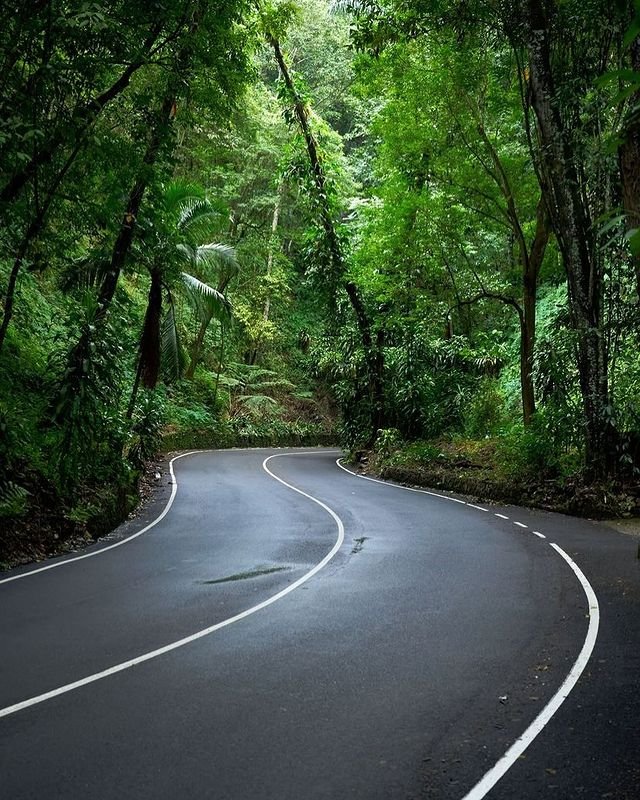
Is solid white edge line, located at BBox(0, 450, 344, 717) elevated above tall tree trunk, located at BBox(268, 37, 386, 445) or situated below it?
below

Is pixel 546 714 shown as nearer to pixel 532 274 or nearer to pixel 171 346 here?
pixel 532 274

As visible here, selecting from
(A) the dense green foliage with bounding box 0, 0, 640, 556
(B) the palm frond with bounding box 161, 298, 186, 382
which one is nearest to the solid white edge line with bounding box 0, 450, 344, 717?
(A) the dense green foliage with bounding box 0, 0, 640, 556

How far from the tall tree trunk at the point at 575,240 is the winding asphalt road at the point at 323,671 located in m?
3.92

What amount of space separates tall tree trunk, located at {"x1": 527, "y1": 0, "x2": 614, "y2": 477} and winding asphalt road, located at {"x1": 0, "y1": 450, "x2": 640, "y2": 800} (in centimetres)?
392

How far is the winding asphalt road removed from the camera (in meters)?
4.44

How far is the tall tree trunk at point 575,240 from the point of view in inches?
576

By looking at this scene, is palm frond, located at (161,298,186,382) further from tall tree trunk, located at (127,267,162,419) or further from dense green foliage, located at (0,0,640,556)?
tall tree trunk, located at (127,267,162,419)

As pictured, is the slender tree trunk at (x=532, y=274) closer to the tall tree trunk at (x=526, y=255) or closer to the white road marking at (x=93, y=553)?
the tall tree trunk at (x=526, y=255)

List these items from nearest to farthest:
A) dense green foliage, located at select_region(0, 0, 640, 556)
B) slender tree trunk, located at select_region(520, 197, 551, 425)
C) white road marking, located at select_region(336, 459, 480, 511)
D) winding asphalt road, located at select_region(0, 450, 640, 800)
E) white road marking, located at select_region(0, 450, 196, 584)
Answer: winding asphalt road, located at select_region(0, 450, 640, 800) → white road marking, located at select_region(0, 450, 196, 584) → dense green foliage, located at select_region(0, 0, 640, 556) → white road marking, located at select_region(336, 459, 480, 511) → slender tree trunk, located at select_region(520, 197, 551, 425)

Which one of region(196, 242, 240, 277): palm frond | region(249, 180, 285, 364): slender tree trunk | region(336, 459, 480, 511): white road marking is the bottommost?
region(336, 459, 480, 511): white road marking

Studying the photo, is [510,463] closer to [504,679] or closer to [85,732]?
[504,679]

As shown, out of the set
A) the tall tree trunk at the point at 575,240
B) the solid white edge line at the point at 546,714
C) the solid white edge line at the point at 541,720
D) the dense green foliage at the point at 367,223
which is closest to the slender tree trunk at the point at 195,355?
the dense green foliage at the point at 367,223

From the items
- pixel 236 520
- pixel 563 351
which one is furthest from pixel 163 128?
pixel 563 351

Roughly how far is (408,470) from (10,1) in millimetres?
17432
